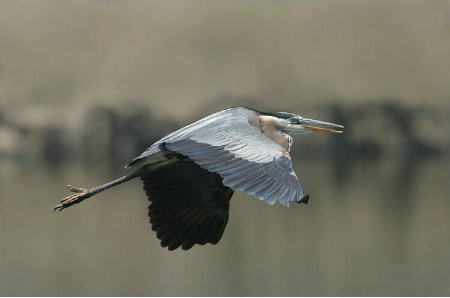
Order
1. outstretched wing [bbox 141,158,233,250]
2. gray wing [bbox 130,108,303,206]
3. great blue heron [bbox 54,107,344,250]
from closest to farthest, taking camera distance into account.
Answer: gray wing [bbox 130,108,303,206] < great blue heron [bbox 54,107,344,250] < outstretched wing [bbox 141,158,233,250]

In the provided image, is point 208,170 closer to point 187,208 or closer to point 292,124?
point 187,208

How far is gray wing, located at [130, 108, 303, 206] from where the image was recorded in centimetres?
256

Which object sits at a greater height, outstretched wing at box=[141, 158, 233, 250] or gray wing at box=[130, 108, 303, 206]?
gray wing at box=[130, 108, 303, 206]

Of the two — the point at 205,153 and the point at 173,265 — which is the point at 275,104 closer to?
the point at 173,265

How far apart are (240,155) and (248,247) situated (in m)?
3.30

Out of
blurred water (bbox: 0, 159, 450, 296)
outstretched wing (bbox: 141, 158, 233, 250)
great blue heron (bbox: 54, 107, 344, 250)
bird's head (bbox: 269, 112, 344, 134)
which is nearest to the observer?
great blue heron (bbox: 54, 107, 344, 250)

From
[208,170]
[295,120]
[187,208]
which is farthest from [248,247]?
[208,170]

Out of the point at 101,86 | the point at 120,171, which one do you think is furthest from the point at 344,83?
the point at 120,171

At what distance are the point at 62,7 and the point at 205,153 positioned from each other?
37.7ft

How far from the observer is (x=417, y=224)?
6.78 metres

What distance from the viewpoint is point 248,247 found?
6012mm

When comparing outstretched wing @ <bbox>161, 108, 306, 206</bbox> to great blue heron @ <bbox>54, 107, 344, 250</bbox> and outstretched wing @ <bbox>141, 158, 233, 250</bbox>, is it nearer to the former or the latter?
great blue heron @ <bbox>54, 107, 344, 250</bbox>

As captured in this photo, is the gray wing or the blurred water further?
the blurred water

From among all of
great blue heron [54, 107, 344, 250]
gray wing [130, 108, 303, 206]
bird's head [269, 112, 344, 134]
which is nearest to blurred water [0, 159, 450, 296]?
bird's head [269, 112, 344, 134]
